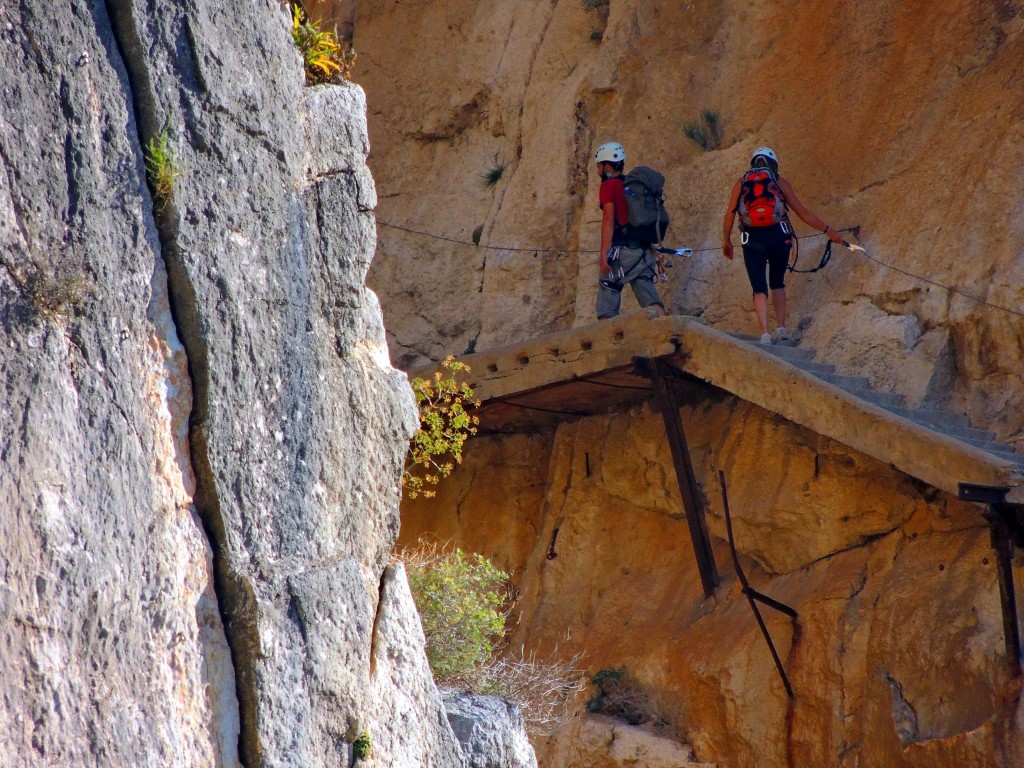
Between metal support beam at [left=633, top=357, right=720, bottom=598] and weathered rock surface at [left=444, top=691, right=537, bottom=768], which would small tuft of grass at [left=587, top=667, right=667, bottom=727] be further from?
weathered rock surface at [left=444, top=691, right=537, bottom=768]

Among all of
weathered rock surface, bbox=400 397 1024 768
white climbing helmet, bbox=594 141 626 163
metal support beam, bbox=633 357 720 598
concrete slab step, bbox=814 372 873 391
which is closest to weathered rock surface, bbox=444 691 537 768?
weathered rock surface, bbox=400 397 1024 768

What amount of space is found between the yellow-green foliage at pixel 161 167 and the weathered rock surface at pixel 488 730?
10.6ft

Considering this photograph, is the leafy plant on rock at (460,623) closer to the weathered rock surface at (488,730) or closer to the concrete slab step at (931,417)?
the weathered rock surface at (488,730)

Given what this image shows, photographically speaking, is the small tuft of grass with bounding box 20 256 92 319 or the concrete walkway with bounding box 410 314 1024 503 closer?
the small tuft of grass with bounding box 20 256 92 319

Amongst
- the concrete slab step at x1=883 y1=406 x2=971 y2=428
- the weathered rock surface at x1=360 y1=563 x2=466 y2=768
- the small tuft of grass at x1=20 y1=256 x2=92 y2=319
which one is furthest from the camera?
the concrete slab step at x1=883 y1=406 x2=971 y2=428

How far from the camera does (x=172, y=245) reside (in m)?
6.53

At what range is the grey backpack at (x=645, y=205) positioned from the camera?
13258 mm

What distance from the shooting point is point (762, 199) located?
12.6 metres

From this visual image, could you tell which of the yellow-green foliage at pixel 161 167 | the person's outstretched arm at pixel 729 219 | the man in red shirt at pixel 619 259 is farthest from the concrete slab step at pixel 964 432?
the yellow-green foliage at pixel 161 167

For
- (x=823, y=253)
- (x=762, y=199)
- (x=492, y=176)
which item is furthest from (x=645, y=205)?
(x=492, y=176)

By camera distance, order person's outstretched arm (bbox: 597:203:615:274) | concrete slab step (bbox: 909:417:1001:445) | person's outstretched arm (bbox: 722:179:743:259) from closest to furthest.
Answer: concrete slab step (bbox: 909:417:1001:445) < person's outstretched arm (bbox: 722:179:743:259) < person's outstretched arm (bbox: 597:203:615:274)

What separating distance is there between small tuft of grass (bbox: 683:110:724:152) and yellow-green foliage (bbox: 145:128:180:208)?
9.59m

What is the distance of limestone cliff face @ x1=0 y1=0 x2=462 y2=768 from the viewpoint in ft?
18.6

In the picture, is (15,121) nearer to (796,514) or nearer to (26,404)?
(26,404)
